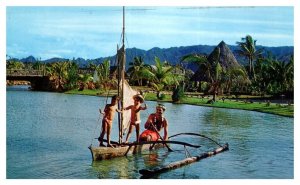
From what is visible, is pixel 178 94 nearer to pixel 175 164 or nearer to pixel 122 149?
pixel 122 149

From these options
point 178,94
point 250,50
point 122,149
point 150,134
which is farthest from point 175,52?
point 178,94

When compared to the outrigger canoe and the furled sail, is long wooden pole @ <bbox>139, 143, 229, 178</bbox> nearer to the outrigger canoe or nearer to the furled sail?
the outrigger canoe

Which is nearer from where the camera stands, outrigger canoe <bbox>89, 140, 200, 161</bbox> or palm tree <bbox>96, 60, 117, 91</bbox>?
outrigger canoe <bbox>89, 140, 200, 161</bbox>

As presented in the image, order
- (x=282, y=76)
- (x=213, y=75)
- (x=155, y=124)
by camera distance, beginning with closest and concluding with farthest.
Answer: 1. (x=155, y=124)
2. (x=282, y=76)
3. (x=213, y=75)

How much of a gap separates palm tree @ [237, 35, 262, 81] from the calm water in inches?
37.1

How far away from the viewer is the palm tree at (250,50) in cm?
888

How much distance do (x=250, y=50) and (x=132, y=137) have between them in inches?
94.4

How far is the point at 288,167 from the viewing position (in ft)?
26.0

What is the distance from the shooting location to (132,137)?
30.4ft

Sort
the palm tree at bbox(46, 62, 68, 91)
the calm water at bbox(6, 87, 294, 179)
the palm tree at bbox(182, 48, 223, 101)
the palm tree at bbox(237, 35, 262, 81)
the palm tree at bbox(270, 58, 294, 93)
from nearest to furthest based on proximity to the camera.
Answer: the calm water at bbox(6, 87, 294, 179), the palm tree at bbox(237, 35, 262, 81), the palm tree at bbox(270, 58, 294, 93), the palm tree at bbox(182, 48, 223, 101), the palm tree at bbox(46, 62, 68, 91)

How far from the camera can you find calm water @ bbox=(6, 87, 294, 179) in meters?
7.68

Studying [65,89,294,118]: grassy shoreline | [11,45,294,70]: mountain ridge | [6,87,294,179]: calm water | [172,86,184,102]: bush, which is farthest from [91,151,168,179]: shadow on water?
[172,86,184,102]: bush
